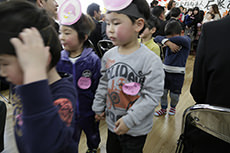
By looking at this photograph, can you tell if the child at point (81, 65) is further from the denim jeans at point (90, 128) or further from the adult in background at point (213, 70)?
the adult in background at point (213, 70)

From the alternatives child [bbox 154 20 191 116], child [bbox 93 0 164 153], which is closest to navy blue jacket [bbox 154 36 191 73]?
child [bbox 154 20 191 116]

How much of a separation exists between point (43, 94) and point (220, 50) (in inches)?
29.1

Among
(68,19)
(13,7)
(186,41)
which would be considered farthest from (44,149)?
(186,41)

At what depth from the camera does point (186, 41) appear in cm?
171

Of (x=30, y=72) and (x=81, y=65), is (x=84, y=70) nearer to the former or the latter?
(x=81, y=65)

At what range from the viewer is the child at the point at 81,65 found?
3.69 feet

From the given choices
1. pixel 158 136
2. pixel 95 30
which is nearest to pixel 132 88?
pixel 158 136

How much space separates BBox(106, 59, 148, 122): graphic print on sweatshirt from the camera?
0.85 meters

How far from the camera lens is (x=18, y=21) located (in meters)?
0.43

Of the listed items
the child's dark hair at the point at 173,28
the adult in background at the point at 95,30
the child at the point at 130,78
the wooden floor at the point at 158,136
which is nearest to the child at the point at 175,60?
the child's dark hair at the point at 173,28

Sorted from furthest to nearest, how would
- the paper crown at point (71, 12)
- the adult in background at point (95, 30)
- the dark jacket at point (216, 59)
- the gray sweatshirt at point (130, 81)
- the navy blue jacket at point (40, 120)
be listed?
the adult in background at point (95, 30) → the paper crown at point (71, 12) → the gray sweatshirt at point (130, 81) → the dark jacket at point (216, 59) → the navy blue jacket at point (40, 120)

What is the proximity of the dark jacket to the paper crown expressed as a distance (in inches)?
32.8

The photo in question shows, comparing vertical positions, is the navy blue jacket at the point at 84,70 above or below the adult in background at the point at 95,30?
below

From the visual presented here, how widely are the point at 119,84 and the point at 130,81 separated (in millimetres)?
69
